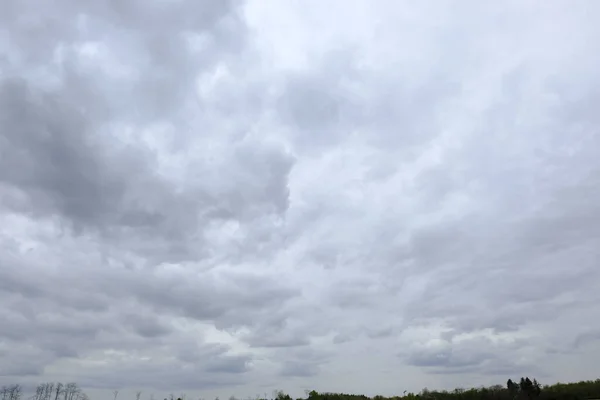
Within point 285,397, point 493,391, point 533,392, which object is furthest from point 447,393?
point 285,397

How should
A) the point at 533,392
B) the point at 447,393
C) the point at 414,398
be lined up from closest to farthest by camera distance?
the point at 533,392 → the point at 414,398 → the point at 447,393

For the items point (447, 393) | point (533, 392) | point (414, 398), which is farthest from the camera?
point (447, 393)

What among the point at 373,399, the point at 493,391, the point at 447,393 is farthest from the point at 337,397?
the point at 493,391

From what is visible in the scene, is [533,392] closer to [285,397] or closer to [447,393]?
[447,393]

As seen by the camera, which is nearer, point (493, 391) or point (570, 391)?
point (570, 391)

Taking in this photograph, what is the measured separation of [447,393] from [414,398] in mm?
9884

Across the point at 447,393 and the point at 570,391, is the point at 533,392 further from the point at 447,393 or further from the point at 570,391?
the point at 447,393

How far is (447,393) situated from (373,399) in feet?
47.0

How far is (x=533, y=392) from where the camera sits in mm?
89438

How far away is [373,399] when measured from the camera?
4230 inches

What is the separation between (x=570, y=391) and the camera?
9031cm

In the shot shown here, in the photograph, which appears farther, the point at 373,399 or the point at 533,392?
Answer: the point at 373,399

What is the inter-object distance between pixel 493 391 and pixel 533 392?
28.6 ft

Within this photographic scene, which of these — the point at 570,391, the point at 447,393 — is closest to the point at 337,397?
the point at 447,393
